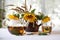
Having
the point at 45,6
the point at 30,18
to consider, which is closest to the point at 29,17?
the point at 30,18

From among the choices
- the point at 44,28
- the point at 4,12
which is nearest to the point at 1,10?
the point at 4,12

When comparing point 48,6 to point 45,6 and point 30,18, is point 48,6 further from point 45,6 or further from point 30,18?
point 30,18

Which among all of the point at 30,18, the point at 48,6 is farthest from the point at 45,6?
the point at 30,18

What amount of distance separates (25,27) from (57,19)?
47.2 inches

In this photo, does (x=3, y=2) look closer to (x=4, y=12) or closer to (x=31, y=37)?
(x=4, y=12)

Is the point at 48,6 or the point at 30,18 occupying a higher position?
the point at 48,6

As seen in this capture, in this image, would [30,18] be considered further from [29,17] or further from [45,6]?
[45,6]

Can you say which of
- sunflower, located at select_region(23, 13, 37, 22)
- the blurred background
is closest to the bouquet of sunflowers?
sunflower, located at select_region(23, 13, 37, 22)

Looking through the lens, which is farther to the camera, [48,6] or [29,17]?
[48,6]

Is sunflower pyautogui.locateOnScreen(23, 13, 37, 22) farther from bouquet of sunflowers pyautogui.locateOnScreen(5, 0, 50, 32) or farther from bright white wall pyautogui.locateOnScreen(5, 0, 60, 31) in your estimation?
bright white wall pyautogui.locateOnScreen(5, 0, 60, 31)

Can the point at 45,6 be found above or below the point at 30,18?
above

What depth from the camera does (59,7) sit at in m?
2.49

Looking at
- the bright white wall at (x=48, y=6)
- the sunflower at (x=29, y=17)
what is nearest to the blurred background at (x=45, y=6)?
the bright white wall at (x=48, y=6)

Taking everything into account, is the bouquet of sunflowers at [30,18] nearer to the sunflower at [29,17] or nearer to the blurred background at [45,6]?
the sunflower at [29,17]
